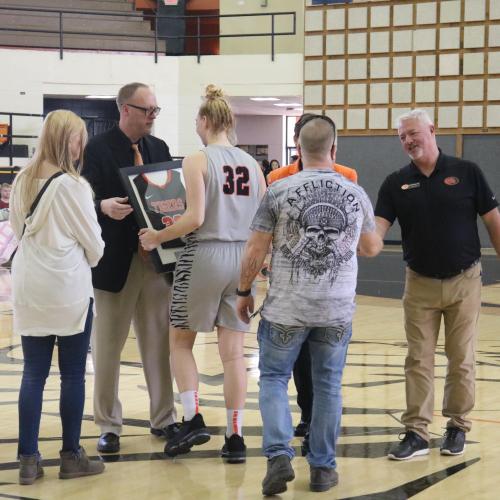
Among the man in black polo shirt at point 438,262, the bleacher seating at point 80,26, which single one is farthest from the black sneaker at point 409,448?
the bleacher seating at point 80,26

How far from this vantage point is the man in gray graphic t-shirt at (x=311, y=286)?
353 cm

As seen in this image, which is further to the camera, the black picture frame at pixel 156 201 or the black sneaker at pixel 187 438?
the black picture frame at pixel 156 201

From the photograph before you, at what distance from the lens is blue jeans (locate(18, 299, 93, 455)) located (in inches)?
146

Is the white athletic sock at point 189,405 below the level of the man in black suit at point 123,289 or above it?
below

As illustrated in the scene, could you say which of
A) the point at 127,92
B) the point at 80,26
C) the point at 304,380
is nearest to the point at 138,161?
the point at 127,92

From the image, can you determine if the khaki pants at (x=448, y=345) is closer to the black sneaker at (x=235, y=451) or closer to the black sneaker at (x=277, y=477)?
the black sneaker at (x=235, y=451)

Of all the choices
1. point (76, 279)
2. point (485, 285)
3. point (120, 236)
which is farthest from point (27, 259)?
point (485, 285)

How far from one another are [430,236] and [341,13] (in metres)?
13.1

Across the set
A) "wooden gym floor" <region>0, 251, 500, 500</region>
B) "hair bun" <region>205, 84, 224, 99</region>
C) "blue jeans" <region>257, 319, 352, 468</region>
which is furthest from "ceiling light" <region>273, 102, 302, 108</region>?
"blue jeans" <region>257, 319, 352, 468</region>

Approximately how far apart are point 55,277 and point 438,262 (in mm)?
1534

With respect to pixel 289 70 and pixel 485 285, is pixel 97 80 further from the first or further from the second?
pixel 485 285

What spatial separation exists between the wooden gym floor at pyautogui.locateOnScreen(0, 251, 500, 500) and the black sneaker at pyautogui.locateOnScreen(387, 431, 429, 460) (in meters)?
0.03

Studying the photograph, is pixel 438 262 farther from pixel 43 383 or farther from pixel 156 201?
pixel 43 383

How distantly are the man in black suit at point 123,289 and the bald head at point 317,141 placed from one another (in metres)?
0.92
